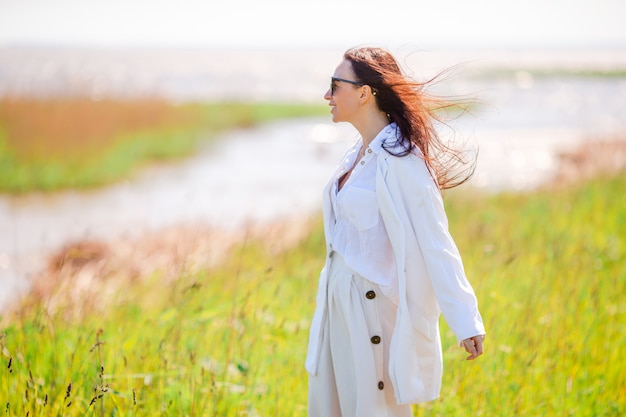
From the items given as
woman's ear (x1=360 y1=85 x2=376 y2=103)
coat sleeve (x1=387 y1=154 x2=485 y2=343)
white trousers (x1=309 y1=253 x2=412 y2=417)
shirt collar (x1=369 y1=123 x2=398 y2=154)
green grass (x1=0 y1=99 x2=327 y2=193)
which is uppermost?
green grass (x1=0 y1=99 x2=327 y2=193)

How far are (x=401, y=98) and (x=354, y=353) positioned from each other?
102 centimetres

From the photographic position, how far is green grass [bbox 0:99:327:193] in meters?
13.8

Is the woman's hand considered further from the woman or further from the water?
the water

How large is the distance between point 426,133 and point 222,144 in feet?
60.6

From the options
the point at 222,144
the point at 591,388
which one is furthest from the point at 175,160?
the point at 591,388

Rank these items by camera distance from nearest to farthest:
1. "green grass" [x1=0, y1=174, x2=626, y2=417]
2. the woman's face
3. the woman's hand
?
the woman's hand → the woman's face → "green grass" [x1=0, y1=174, x2=626, y2=417]

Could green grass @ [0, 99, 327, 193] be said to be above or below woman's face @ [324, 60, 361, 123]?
above

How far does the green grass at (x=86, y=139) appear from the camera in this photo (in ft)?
45.1

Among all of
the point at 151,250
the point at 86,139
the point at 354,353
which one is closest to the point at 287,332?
the point at 354,353

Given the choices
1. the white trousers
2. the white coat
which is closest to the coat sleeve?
the white coat

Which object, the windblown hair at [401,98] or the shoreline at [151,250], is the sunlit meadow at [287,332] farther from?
the windblown hair at [401,98]

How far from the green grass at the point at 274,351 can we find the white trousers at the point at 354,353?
747 mm

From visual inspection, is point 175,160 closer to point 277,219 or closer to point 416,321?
point 277,219

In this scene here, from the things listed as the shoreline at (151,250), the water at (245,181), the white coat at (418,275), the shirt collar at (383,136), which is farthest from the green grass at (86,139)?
the white coat at (418,275)
